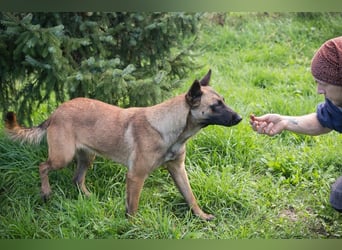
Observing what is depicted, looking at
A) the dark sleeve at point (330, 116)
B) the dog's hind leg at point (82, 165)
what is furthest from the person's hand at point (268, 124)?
the dog's hind leg at point (82, 165)

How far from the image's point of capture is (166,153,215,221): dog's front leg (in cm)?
393

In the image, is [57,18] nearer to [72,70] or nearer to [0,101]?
[72,70]

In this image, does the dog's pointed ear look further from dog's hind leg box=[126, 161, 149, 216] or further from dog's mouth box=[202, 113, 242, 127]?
dog's hind leg box=[126, 161, 149, 216]

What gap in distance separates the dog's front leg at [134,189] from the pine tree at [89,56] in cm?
75

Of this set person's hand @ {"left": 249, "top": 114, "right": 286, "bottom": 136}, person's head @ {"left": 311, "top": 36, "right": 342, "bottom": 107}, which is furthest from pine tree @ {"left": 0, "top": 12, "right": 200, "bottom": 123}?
person's head @ {"left": 311, "top": 36, "right": 342, "bottom": 107}

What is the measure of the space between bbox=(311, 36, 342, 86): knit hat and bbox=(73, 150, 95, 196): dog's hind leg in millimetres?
1994

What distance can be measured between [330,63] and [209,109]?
98 cm

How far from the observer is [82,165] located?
14.1 feet

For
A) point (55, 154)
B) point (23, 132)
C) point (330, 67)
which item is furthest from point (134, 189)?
point (330, 67)

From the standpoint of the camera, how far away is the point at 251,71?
600cm

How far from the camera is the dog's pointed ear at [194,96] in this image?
3.65 metres

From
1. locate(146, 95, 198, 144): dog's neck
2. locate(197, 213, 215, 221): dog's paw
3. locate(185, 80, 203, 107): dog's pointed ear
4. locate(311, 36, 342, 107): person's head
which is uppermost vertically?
locate(311, 36, 342, 107): person's head
